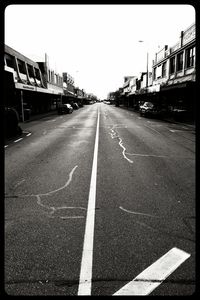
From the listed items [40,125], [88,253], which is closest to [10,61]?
[40,125]

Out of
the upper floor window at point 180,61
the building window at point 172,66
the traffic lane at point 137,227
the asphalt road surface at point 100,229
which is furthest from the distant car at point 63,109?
the traffic lane at point 137,227

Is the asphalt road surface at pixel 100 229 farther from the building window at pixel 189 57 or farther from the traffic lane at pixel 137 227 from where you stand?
the building window at pixel 189 57

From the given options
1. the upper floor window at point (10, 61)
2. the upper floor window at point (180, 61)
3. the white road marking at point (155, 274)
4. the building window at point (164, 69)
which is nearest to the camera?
the white road marking at point (155, 274)

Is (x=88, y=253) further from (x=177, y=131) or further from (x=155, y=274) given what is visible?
(x=177, y=131)

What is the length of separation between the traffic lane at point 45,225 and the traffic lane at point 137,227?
0.42m

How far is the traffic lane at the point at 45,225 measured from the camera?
320cm

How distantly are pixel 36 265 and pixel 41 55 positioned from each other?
2153 inches

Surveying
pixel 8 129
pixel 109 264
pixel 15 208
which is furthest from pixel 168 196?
pixel 8 129

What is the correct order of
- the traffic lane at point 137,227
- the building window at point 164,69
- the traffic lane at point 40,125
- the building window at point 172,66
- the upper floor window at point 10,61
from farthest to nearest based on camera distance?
1. the building window at point 164,69
2. the building window at point 172,66
3. the upper floor window at point 10,61
4. the traffic lane at point 40,125
5. the traffic lane at point 137,227

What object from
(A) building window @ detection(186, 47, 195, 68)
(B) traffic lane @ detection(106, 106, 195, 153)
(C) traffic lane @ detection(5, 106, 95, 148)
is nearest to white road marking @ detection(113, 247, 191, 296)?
(B) traffic lane @ detection(106, 106, 195, 153)

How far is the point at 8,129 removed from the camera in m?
17.2

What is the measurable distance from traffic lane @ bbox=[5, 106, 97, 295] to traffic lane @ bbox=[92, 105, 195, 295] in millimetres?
415

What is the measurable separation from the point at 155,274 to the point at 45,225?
2.35 metres

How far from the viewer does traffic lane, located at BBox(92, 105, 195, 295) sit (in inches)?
129
